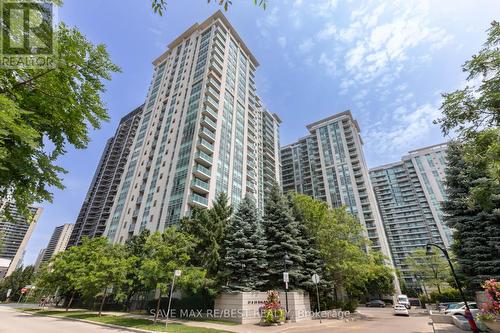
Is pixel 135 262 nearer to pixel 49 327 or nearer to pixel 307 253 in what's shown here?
pixel 49 327

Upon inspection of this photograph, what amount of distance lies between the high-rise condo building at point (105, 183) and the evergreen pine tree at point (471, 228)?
90.4m

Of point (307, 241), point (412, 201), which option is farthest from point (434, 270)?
point (412, 201)

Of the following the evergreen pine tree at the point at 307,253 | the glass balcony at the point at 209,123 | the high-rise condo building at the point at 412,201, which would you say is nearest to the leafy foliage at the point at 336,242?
the evergreen pine tree at the point at 307,253

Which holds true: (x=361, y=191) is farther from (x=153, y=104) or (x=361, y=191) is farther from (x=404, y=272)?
(x=153, y=104)

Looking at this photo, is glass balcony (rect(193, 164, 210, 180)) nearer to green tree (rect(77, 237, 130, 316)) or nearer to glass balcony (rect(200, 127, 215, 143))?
glass balcony (rect(200, 127, 215, 143))

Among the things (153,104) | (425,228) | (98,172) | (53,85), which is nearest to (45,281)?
(53,85)

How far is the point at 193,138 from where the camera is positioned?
45.1 m

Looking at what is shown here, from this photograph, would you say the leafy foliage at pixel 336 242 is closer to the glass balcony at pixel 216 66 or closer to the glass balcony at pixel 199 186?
the glass balcony at pixel 199 186

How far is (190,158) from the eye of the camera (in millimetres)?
42531

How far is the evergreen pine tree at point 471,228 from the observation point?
1892 centimetres

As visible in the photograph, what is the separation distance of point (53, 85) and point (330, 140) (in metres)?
93.4

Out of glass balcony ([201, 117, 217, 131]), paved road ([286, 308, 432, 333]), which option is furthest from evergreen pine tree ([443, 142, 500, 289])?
glass balcony ([201, 117, 217, 131])

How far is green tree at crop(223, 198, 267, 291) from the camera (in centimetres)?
1992

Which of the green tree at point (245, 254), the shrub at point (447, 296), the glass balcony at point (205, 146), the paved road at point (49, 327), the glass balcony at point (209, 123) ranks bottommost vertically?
the paved road at point (49, 327)
